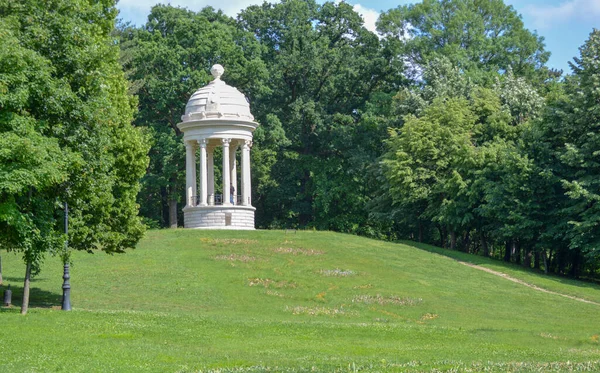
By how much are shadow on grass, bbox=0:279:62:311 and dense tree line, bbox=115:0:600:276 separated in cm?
3049

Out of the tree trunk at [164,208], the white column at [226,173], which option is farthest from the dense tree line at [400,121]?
the white column at [226,173]

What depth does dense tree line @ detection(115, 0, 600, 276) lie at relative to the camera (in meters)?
57.8

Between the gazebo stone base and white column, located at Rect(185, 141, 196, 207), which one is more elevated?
white column, located at Rect(185, 141, 196, 207)

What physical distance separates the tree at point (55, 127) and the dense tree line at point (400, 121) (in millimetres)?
30024

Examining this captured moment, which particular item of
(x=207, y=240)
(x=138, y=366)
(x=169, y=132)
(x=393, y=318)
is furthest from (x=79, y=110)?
(x=169, y=132)

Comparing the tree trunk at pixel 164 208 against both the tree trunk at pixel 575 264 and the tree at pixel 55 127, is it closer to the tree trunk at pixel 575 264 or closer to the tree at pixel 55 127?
the tree trunk at pixel 575 264

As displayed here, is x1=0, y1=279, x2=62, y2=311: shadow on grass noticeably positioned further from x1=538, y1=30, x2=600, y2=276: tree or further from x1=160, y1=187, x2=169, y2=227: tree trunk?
x1=160, y1=187, x2=169, y2=227: tree trunk

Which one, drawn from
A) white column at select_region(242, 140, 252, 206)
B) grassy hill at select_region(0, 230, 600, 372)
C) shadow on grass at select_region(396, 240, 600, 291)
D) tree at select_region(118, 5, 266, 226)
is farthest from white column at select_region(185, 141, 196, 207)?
shadow on grass at select_region(396, 240, 600, 291)

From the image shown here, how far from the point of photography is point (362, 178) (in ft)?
270

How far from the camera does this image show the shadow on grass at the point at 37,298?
35.3m

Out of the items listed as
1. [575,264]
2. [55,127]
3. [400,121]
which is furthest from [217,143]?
[55,127]

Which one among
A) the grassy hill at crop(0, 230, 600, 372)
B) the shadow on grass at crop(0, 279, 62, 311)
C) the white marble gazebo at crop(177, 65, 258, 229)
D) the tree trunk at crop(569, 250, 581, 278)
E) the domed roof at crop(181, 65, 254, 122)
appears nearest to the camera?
the grassy hill at crop(0, 230, 600, 372)

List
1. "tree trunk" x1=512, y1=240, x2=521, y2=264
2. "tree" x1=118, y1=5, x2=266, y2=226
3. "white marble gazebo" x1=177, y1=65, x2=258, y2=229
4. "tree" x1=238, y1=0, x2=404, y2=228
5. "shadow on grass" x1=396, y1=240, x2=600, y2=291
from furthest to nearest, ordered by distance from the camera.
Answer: "tree" x1=238, y1=0, x2=404, y2=228 → "tree" x1=118, y1=5, x2=266, y2=226 → "tree trunk" x1=512, y1=240, x2=521, y2=264 → "white marble gazebo" x1=177, y1=65, x2=258, y2=229 → "shadow on grass" x1=396, y1=240, x2=600, y2=291

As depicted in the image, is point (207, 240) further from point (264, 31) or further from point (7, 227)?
point (264, 31)
